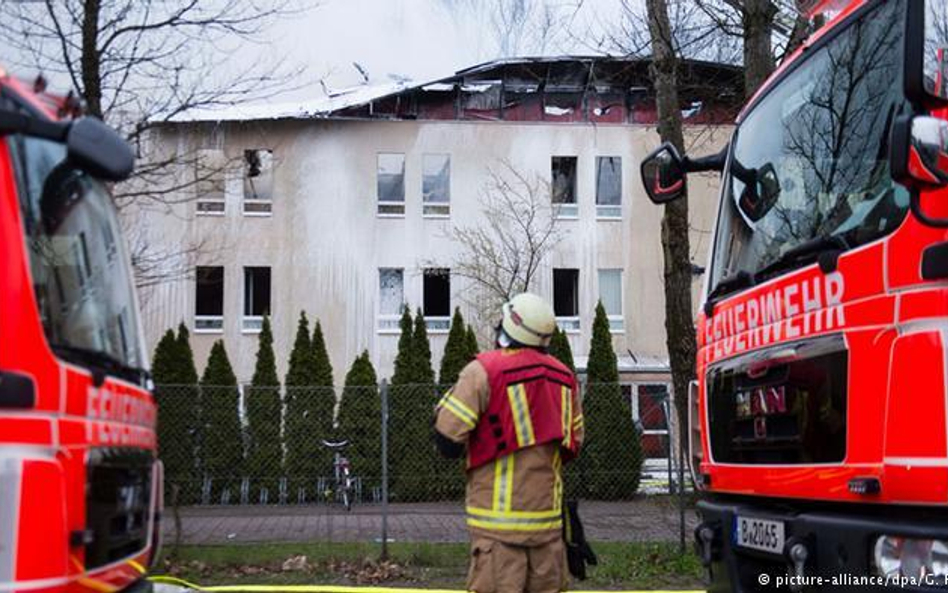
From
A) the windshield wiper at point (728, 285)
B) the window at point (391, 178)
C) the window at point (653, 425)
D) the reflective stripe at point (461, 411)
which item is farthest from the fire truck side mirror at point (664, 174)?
the window at point (391, 178)

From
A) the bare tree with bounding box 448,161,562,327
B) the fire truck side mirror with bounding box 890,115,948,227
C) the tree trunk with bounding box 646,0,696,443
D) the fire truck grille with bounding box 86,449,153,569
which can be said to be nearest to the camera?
the fire truck side mirror with bounding box 890,115,948,227

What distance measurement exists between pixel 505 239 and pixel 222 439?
13.4m

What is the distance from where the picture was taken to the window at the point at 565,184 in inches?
946

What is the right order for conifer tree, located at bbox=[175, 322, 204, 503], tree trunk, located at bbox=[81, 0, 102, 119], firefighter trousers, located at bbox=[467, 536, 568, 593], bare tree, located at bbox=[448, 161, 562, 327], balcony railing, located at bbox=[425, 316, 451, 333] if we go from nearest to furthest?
firefighter trousers, located at bbox=[467, 536, 568, 593] < tree trunk, located at bbox=[81, 0, 102, 119] < conifer tree, located at bbox=[175, 322, 204, 503] < bare tree, located at bbox=[448, 161, 562, 327] < balcony railing, located at bbox=[425, 316, 451, 333]

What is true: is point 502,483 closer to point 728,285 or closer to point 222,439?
point 728,285

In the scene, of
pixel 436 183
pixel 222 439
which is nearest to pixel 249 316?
pixel 436 183

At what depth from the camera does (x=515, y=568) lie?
429 centimetres

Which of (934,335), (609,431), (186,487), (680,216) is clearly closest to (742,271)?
(934,335)

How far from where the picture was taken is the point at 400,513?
11.5 metres

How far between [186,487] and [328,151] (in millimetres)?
14771

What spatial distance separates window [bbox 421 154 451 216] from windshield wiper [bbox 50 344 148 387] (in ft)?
66.3

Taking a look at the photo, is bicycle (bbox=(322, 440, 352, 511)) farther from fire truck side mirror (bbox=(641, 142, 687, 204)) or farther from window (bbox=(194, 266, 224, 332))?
window (bbox=(194, 266, 224, 332))

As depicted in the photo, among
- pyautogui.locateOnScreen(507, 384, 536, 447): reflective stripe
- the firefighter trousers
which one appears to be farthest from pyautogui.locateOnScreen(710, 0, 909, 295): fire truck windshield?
the firefighter trousers

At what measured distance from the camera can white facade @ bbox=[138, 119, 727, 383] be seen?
76.4 ft
